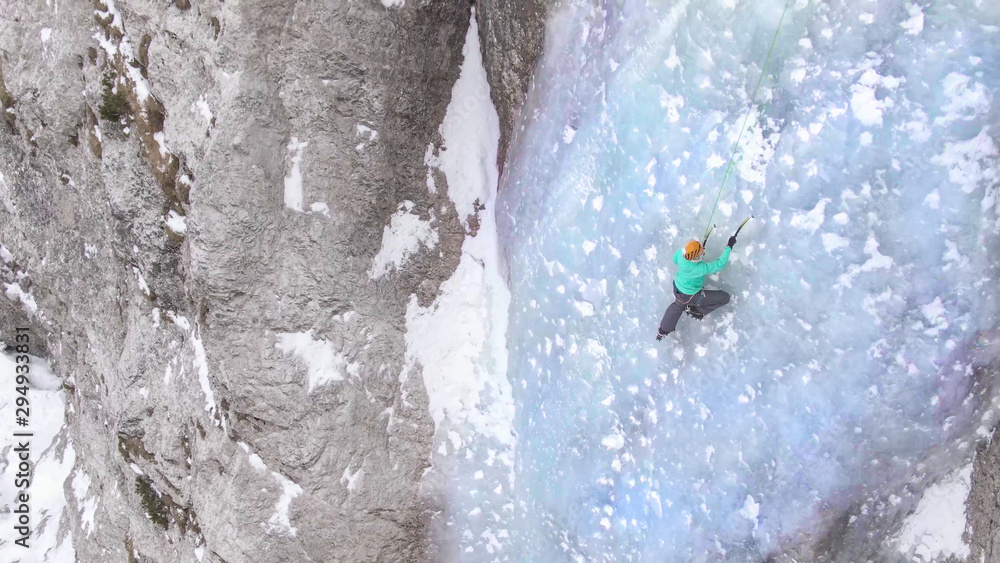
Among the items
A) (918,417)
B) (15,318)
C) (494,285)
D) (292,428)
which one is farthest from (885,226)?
(15,318)

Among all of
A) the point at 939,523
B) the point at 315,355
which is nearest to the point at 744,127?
the point at 939,523

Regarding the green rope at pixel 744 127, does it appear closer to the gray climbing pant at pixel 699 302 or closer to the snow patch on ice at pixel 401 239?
the gray climbing pant at pixel 699 302

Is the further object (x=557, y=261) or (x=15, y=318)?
(x=15, y=318)

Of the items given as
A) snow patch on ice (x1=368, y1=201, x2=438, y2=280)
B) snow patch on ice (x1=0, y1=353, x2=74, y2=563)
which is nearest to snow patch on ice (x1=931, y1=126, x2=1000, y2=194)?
snow patch on ice (x1=368, y1=201, x2=438, y2=280)

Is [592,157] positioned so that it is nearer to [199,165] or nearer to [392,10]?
[392,10]

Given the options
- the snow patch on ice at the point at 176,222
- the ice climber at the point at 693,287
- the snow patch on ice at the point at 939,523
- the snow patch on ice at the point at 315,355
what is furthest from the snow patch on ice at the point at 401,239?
the snow patch on ice at the point at 939,523

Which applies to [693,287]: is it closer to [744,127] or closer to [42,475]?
[744,127]
